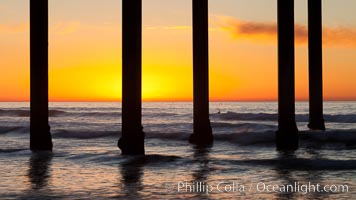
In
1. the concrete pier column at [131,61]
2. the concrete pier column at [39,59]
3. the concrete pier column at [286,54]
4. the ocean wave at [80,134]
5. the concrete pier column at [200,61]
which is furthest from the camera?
the ocean wave at [80,134]

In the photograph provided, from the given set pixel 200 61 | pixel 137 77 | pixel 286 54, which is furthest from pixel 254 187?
pixel 200 61

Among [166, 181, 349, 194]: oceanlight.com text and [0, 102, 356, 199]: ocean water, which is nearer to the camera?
[0, 102, 356, 199]: ocean water

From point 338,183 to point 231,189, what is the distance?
193cm

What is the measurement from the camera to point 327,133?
1777 centimetres

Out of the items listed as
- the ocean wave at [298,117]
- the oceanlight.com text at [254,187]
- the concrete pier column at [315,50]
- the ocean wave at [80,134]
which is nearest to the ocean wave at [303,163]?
the oceanlight.com text at [254,187]

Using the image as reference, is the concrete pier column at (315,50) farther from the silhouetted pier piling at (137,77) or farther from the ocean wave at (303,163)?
the ocean wave at (303,163)

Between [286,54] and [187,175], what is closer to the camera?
[187,175]

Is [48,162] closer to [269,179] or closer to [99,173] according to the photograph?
[99,173]

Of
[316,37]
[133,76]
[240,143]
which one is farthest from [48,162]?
[316,37]

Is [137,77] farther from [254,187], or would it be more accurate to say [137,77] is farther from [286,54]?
[286,54]

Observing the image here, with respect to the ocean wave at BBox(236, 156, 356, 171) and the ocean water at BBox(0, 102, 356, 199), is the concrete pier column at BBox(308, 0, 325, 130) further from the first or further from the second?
the ocean wave at BBox(236, 156, 356, 171)

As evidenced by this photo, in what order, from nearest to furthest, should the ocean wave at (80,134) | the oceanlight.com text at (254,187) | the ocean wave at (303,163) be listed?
the oceanlight.com text at (254,187) → the ocean wave at (303,163) → the ocean wave at (80,134)

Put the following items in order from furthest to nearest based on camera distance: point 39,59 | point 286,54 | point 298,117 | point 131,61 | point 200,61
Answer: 1. point 298,117
2. point 200,61
3. point 286,54
4. point 39,59
5. point 131,61

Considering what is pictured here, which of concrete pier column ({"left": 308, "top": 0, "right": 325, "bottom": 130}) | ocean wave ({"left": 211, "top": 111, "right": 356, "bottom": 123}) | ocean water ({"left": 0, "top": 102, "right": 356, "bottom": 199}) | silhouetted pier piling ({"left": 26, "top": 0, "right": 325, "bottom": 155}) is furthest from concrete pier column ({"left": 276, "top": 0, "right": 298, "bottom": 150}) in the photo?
ocean wave ({"left": 211, "top": 111, "right": 356, "bottom": 123})
